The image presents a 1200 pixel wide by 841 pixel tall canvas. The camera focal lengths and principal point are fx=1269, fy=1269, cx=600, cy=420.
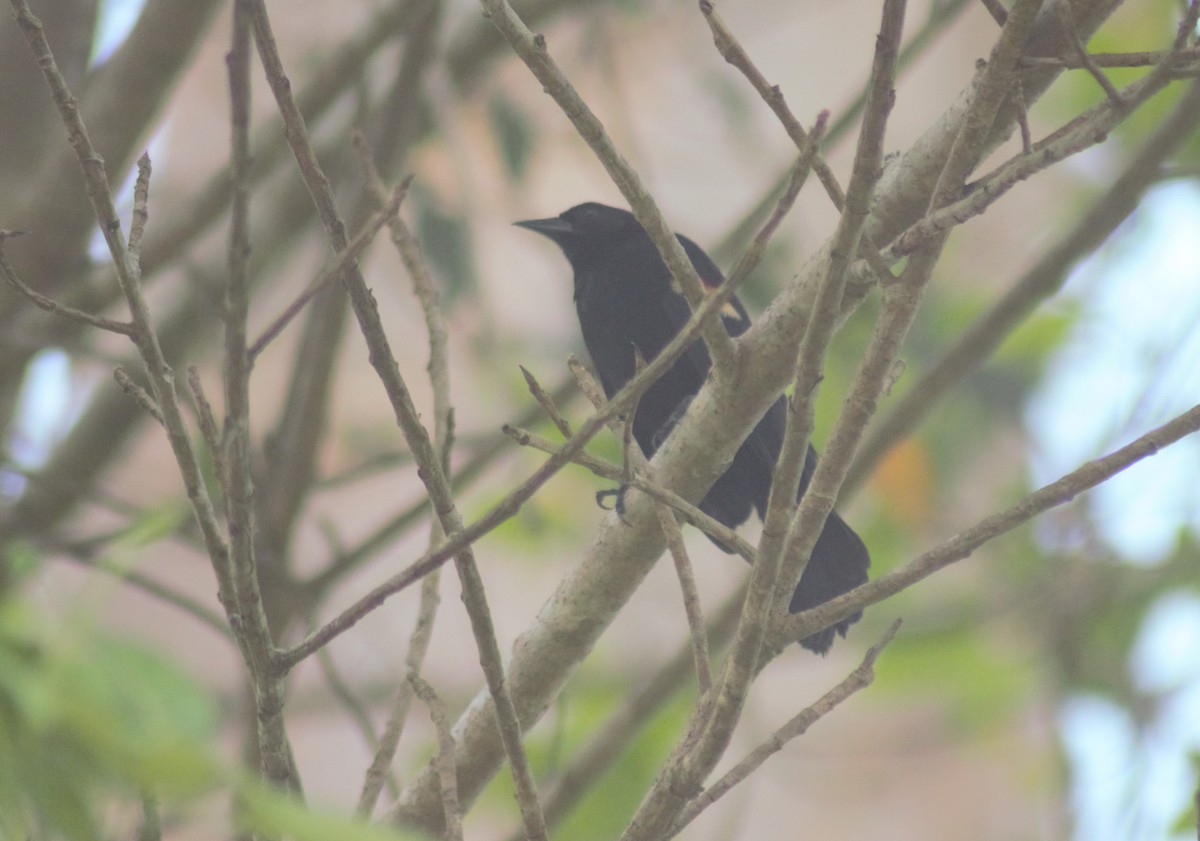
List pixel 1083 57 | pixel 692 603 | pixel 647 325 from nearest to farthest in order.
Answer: pixel 1083 57
pixel 692 603
pixel 647 325

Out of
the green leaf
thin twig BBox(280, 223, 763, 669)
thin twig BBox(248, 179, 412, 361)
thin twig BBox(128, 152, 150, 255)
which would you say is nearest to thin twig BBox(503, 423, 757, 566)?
thin twig BBox(280, 223, 763, 669)

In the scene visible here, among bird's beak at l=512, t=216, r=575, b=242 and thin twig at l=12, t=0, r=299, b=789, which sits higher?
bird's beak at l=512, t=216, r=575, b=242

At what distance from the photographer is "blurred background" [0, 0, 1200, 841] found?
2889 mm

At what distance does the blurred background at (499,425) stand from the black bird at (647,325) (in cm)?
19

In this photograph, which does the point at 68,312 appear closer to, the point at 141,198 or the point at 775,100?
the point at 141,198

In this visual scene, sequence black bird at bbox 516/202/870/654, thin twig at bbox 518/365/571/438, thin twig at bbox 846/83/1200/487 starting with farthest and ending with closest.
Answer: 1. black bird at bbox 516/202/870/654
2. thin twig at bbox 846/83/1200/487
3. thin twig at bbox 518/365/571/438

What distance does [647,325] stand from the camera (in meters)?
3.61

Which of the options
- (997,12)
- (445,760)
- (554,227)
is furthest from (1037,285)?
(445,760)

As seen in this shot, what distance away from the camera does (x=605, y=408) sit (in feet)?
4.47

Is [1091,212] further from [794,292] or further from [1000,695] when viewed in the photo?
[1000,695]

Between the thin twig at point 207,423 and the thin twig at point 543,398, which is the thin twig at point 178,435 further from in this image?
the thin twig at point 543,398

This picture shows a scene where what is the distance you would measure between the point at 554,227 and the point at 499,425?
3.12 feet

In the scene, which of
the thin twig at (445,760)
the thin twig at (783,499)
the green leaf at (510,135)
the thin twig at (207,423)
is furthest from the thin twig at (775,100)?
the green leaf at (510,135)

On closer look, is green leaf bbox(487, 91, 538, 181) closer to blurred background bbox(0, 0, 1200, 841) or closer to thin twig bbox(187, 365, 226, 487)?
blurred background bbox(0, 0, 1200, 841)
